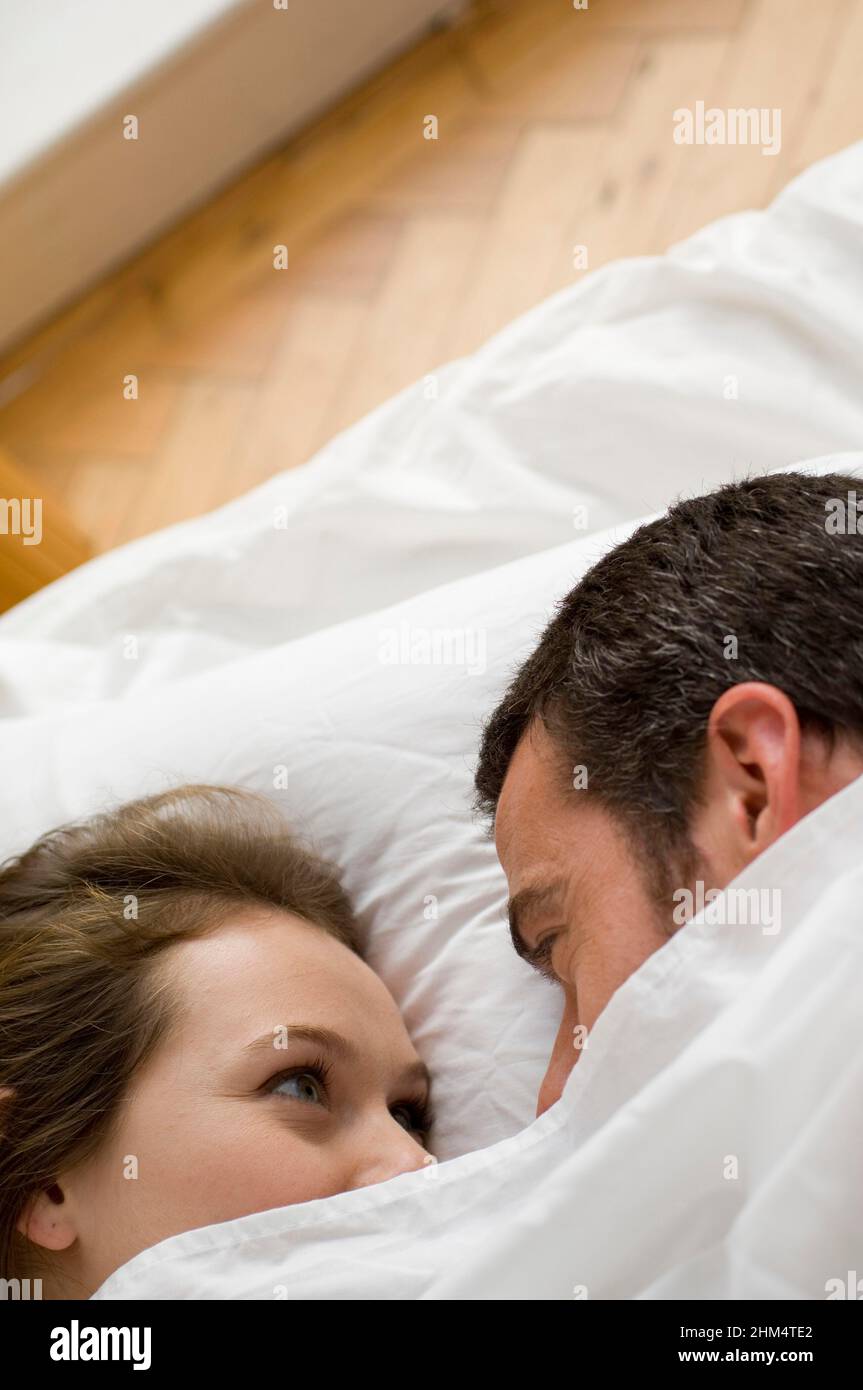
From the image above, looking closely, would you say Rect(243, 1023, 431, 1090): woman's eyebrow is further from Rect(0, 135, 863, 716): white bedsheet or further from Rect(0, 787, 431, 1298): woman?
Rect(0, 135, 863, 716): white bedsheet

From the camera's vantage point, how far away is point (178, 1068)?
1.11 m

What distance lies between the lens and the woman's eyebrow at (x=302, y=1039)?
111 centimetres

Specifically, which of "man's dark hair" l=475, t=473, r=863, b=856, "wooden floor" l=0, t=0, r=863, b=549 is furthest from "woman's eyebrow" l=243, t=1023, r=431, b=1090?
"wooden floor" l=0, t=0, r=863, b=549

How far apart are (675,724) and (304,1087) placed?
445 mm

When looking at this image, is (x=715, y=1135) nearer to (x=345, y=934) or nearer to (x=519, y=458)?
(x=345, y=934)

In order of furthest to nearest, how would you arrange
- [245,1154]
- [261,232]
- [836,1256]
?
[261,232] → [245,1154] → [836,1256]

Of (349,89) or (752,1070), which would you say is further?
(349,89)

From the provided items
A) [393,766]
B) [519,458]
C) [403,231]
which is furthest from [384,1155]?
[403,231]

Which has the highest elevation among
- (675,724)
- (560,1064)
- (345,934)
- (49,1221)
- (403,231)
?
(403,231)

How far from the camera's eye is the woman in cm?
108

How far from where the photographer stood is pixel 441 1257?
0.97 m

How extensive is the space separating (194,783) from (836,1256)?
2.63 feet

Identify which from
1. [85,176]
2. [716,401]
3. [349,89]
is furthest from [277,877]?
[349,89]
